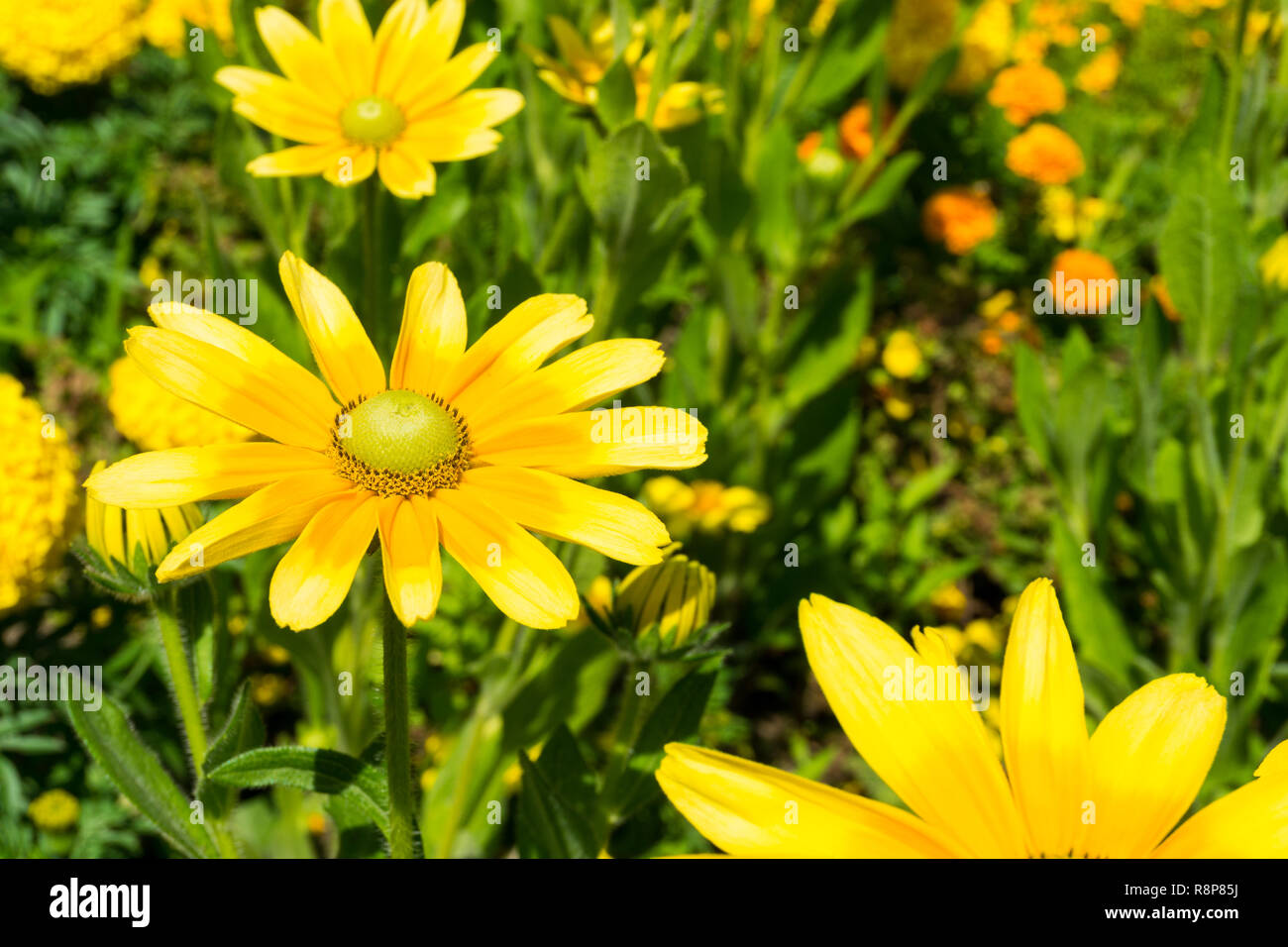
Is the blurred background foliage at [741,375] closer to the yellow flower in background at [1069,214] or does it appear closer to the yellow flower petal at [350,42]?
the yellow flower in background at [1069,214]

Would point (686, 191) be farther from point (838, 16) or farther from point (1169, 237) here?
point (838, 16)

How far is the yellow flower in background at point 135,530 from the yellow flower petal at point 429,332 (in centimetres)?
26

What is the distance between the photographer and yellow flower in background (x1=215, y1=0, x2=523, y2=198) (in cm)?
138

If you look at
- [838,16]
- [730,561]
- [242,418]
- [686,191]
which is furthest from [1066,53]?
[242,418]

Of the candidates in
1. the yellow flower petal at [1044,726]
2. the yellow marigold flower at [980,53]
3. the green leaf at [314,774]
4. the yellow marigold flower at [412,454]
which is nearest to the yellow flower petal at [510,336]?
the yellow marigold flower at [412,454]

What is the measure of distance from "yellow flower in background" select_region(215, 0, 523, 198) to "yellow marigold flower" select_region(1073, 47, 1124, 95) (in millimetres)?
2595

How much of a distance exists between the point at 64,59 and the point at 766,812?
2693mm

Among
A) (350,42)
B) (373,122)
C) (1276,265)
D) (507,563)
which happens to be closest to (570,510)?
(507,563)

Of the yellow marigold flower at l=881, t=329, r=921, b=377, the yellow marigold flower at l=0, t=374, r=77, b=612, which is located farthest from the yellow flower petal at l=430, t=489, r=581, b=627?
the yellow marigold flower at l=881, t=329, r=921, b=377

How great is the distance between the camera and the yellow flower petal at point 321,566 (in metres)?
0.82

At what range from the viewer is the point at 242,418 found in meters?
0.90

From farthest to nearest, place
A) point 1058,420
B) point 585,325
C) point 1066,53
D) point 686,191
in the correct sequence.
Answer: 1. point 1066,53
2. point 1058,420
3. point 686,191
4. point 585,325

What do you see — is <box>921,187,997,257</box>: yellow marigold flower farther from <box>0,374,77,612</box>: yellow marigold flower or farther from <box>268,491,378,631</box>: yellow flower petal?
<box>268,491,378,631</box>: yellow flower petal

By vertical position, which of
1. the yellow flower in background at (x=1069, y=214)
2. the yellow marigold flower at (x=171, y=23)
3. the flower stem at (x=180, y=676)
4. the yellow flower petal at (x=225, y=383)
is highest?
the yellow marigold flower at (x=171, y=23)
